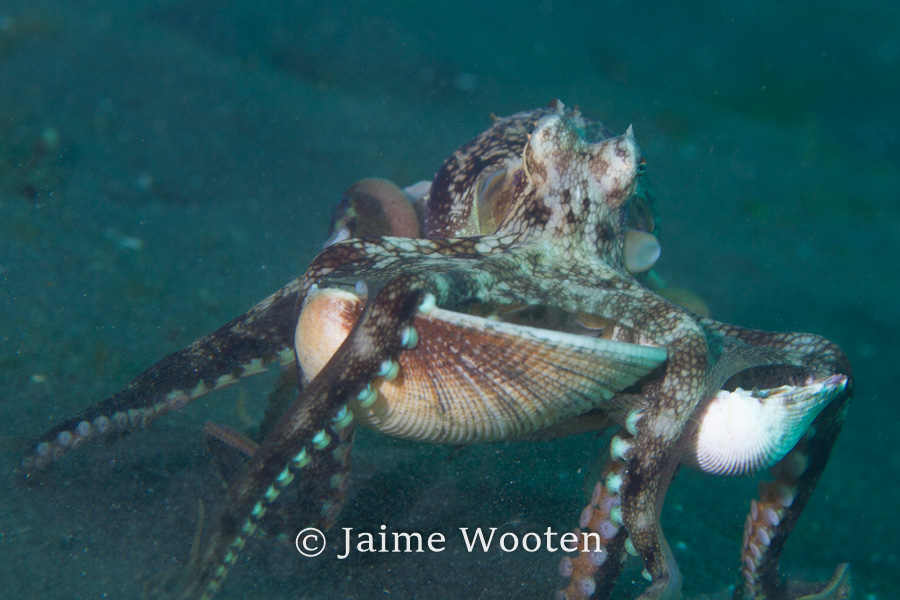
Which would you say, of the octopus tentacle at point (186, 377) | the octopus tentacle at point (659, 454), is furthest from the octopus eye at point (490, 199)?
the octopus tentacle at point (659, 454)

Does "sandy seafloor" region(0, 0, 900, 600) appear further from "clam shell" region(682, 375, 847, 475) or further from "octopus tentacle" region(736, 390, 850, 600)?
"clam shell" region(682, 375, 847, 475)

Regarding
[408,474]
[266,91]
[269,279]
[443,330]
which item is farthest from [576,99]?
[443,330]

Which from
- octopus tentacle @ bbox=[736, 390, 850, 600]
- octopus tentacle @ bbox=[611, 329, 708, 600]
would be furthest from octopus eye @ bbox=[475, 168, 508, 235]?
octopus tentacle @ bbox=[736, 390, 850, 600]

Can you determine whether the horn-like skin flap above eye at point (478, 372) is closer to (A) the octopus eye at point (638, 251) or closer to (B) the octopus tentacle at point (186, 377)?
(B) the octopus tentacle at point (186, 377)

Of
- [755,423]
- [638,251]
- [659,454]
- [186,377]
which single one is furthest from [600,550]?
[186,377]

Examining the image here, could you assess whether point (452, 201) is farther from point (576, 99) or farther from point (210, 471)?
point (576, 99)
